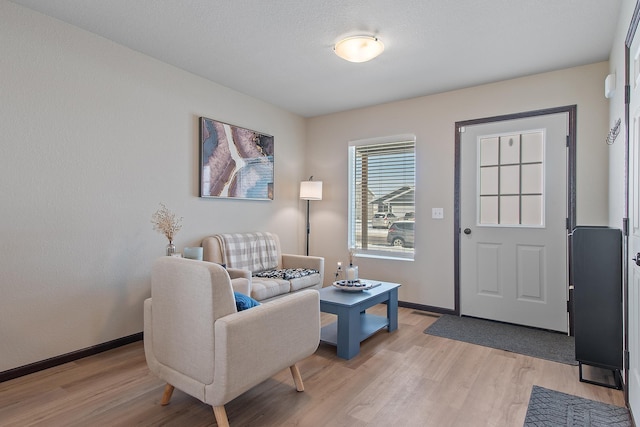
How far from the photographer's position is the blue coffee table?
273 cm

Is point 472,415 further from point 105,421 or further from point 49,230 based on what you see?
point 49,230

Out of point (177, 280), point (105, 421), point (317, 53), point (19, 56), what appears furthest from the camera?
point (317, 53)

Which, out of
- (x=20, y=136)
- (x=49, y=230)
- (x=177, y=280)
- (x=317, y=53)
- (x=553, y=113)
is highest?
(x=317, y=53)

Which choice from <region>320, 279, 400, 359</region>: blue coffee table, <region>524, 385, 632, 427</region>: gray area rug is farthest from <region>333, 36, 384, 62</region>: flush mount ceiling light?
<region>524, 385, 632, 427</region>: gray area rug

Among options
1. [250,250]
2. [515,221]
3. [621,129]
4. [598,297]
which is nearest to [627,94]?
[621,129]

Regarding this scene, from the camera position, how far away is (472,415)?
6.53 ft

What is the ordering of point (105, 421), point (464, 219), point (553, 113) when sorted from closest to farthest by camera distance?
point (105, 421) → point (553, 113) → point (464, 219)

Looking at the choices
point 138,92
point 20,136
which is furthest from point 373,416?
point 138,92

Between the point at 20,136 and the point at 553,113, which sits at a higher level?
the point at 553,113

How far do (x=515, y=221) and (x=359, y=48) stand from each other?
2.28m

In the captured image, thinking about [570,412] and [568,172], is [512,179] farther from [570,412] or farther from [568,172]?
[570,412]

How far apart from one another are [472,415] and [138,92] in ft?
11.3

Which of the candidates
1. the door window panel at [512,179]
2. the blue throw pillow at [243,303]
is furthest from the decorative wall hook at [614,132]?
the blue throw pillow at [243,303]

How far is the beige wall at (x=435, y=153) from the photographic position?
3.19 metres
